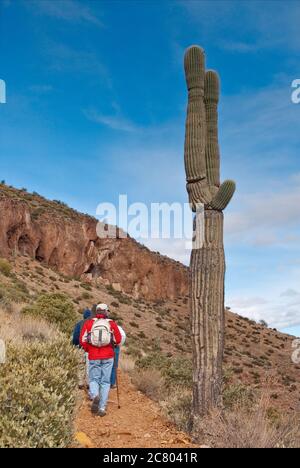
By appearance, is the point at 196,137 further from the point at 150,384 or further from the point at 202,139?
the point at 150,384

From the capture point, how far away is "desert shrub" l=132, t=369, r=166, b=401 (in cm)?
1135

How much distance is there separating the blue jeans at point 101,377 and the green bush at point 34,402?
1.21 metres

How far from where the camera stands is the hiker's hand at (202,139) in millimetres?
8375

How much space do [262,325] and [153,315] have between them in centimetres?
2430

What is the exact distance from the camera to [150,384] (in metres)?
11.6

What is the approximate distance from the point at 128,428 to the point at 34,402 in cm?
259

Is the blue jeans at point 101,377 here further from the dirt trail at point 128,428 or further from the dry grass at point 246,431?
the dry grass at point 246,431

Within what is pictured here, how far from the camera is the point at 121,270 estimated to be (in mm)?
54906

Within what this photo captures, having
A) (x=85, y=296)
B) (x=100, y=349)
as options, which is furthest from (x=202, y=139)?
(x=85, y=296)

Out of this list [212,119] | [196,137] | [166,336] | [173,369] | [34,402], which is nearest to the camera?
[34,402]

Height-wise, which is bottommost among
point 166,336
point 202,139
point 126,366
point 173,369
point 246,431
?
point 246,431

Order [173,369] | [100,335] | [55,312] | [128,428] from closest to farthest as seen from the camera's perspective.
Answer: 1. [128,428]
2. [100,335]
3. [173,369]
4. [55,312]

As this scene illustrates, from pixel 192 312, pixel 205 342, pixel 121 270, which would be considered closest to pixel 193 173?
pixel 192 312

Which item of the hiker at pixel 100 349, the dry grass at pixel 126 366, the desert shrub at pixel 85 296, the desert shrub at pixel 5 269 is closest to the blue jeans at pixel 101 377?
the hiker at pixel 100 349
